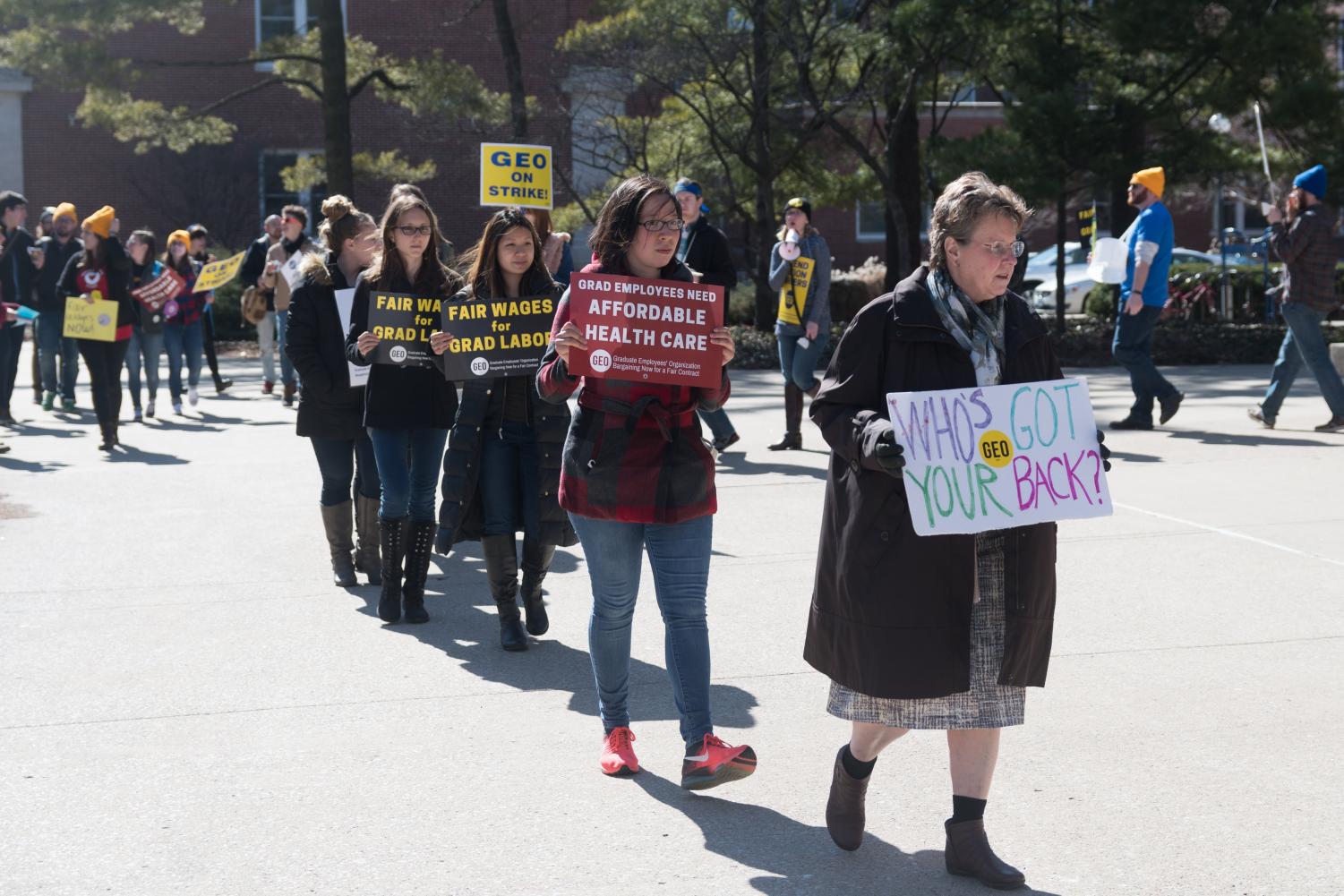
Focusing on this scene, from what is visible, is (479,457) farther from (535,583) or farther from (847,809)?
(847,809)

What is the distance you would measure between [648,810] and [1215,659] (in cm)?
268

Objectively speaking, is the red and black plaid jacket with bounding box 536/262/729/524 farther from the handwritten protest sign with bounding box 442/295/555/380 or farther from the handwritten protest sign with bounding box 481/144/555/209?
the handwritten protest sign with bounding box 481/144/555/209

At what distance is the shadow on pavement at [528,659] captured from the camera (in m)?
5.91

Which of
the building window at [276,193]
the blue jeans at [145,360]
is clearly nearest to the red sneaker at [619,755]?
the blue jeans at [145,360]

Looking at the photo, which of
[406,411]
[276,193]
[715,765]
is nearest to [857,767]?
[715,765]

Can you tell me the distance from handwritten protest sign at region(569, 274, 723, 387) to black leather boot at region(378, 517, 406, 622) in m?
2.65

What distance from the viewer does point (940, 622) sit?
4.04 metres

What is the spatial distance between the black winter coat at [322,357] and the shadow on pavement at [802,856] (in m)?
3.56

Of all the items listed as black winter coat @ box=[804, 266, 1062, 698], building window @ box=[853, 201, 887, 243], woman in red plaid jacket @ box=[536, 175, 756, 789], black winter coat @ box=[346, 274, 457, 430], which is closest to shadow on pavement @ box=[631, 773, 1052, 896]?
woman in red plaid jacket @ box=[536, 175, 756, 789]

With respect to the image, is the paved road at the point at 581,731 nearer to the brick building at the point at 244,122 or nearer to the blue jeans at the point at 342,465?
the blue jeans at the point at 342,465

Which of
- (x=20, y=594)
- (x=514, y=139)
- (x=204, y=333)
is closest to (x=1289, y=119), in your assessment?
(x=514, y=139)

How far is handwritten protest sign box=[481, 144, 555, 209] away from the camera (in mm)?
11766

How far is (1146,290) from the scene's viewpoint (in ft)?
42.4

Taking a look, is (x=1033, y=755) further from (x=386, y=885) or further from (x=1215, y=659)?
(x=386, y=885)
